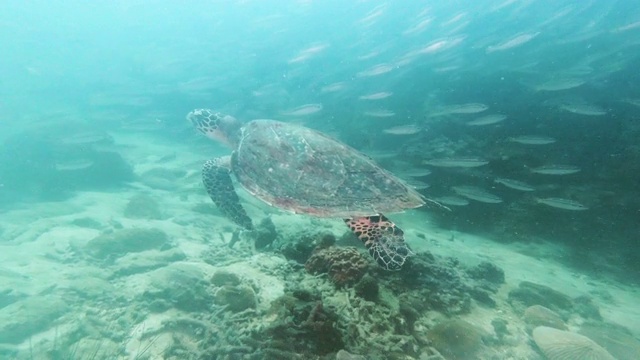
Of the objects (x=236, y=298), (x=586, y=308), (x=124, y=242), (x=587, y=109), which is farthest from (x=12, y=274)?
(x=587, y=109)

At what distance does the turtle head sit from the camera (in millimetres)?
7836

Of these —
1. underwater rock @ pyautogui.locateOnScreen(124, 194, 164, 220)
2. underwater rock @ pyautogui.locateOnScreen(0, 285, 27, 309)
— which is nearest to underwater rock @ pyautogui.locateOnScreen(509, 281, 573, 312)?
underwater rock @ pyautogui.locateOnScreen(0, 285, 27, 309)

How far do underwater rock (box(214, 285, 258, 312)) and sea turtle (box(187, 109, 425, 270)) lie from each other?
1.27m

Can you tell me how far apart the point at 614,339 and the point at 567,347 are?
1370 mm

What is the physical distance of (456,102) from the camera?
13.4 m

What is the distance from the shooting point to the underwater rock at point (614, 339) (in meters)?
4.21

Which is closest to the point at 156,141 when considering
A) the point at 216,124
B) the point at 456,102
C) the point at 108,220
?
the point at 108,220

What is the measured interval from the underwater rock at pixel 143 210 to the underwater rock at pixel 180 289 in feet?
15.4

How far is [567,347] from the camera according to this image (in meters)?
3.85

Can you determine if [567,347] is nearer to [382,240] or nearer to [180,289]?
[382,240]

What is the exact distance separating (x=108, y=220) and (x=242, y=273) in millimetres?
6075

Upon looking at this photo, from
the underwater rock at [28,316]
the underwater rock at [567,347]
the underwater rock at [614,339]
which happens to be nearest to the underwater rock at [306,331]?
the underwater rock at [567,347]

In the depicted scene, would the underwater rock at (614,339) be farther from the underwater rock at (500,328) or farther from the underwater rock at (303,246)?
the underwater rock at (303,246)

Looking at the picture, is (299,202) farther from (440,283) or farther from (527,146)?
(527,146)
